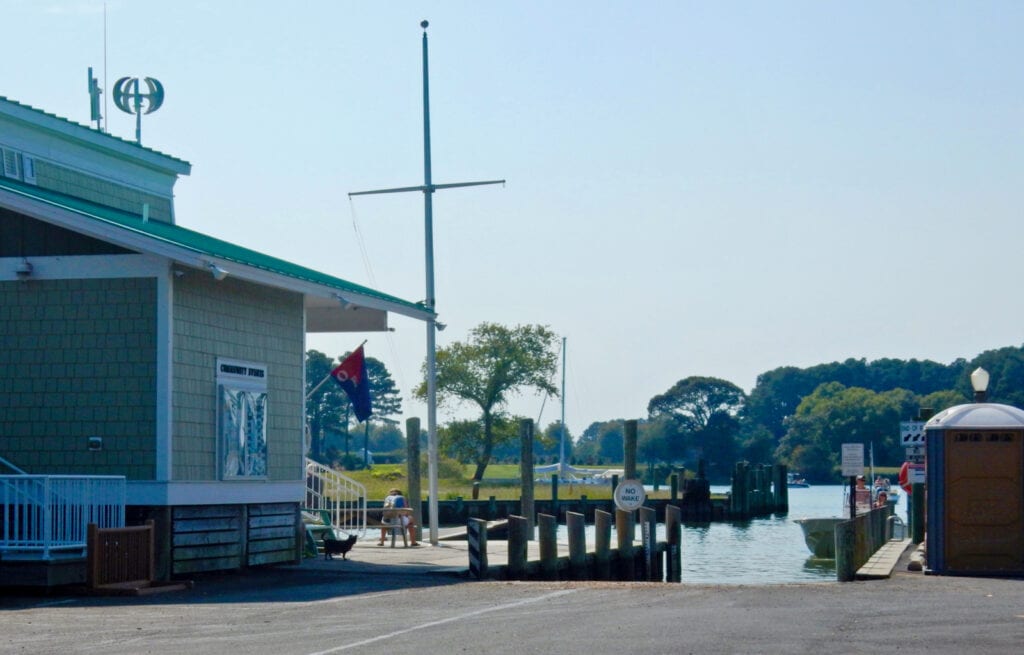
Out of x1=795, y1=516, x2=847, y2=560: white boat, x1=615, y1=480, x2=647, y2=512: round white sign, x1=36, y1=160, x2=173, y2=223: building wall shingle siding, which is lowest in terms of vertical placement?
x1=795, y1=516, x2=847, y2=560: white boat

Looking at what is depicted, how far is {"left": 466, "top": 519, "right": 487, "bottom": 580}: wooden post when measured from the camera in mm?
22719

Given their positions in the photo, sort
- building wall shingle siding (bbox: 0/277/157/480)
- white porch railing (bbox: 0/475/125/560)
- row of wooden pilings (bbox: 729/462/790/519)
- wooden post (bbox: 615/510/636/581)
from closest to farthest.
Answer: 1. white porch railing (bbox: 0/475/125/560)
2. building wall shingle siding (bbox: 0/277/157/480)
3. wooden post (bbox: 615/510/636/581)
4. row of wooden pilings (bbox: 729/462/790/519)

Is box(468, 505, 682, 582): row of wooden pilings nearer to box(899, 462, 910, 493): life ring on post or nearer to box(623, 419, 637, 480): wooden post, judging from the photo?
box(623, 419, 637, 480): wooden post

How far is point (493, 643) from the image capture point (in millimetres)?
13523

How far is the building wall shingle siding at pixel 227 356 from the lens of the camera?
71.9ft

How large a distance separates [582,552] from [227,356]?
307 inches

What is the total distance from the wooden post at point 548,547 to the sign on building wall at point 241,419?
188 inches

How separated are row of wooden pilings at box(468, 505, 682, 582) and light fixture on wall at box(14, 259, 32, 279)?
749 cm

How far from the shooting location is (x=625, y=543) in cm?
3097

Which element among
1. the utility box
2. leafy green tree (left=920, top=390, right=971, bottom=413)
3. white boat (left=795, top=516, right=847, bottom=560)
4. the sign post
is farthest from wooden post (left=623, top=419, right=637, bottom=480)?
leafy green tree (left=920, top=390, right=971, bottom=413)

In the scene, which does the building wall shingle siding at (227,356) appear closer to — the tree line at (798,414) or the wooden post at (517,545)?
the wooden post at (517,545)

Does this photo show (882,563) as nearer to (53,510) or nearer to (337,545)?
(337,545)

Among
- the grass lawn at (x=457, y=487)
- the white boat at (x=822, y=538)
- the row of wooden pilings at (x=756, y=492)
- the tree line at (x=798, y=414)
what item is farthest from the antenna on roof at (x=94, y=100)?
the tree line at (x=798, y=414)

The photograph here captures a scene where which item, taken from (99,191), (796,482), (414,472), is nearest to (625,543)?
(414,472)
